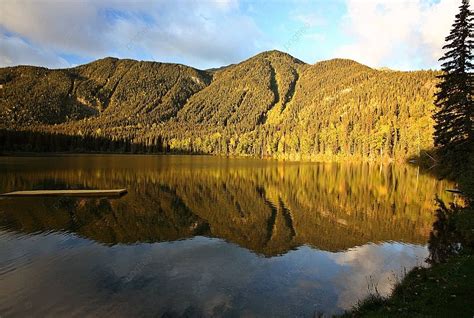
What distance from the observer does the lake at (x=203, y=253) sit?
53.9 ft

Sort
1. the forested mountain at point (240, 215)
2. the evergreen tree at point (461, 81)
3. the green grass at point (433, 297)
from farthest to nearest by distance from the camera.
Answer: the evergreen tree at point (461, 81)
the forested mountain at point (240, 215)
the green grass at point (433, 297)

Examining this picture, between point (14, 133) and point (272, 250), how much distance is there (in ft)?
680

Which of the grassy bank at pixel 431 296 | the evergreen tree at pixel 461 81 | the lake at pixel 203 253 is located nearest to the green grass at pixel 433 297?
the grassy bank at pixel 431 296

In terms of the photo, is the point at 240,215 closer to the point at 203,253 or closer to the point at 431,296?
the point at 203,253

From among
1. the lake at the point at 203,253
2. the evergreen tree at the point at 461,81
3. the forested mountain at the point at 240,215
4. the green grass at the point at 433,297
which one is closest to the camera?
the green grass at the point at 433,297

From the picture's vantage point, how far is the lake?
53.9ft

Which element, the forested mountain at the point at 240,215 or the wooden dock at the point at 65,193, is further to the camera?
the wooden dock at the point at 65,193

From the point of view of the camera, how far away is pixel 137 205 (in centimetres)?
4050

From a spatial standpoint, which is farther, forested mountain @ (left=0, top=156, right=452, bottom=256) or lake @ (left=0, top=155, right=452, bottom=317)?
forested mountain @ (left=0, top=156, right=452, bottom=256)

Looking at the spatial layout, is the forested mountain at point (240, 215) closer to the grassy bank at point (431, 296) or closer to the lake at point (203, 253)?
the lake at point (203, 253)

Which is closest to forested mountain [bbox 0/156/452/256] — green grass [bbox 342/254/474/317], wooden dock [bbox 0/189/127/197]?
wooden dock [bbox 0/189/127/197]

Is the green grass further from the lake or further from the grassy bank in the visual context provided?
the lake

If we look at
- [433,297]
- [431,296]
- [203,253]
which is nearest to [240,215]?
[203,253]

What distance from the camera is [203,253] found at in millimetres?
24594
